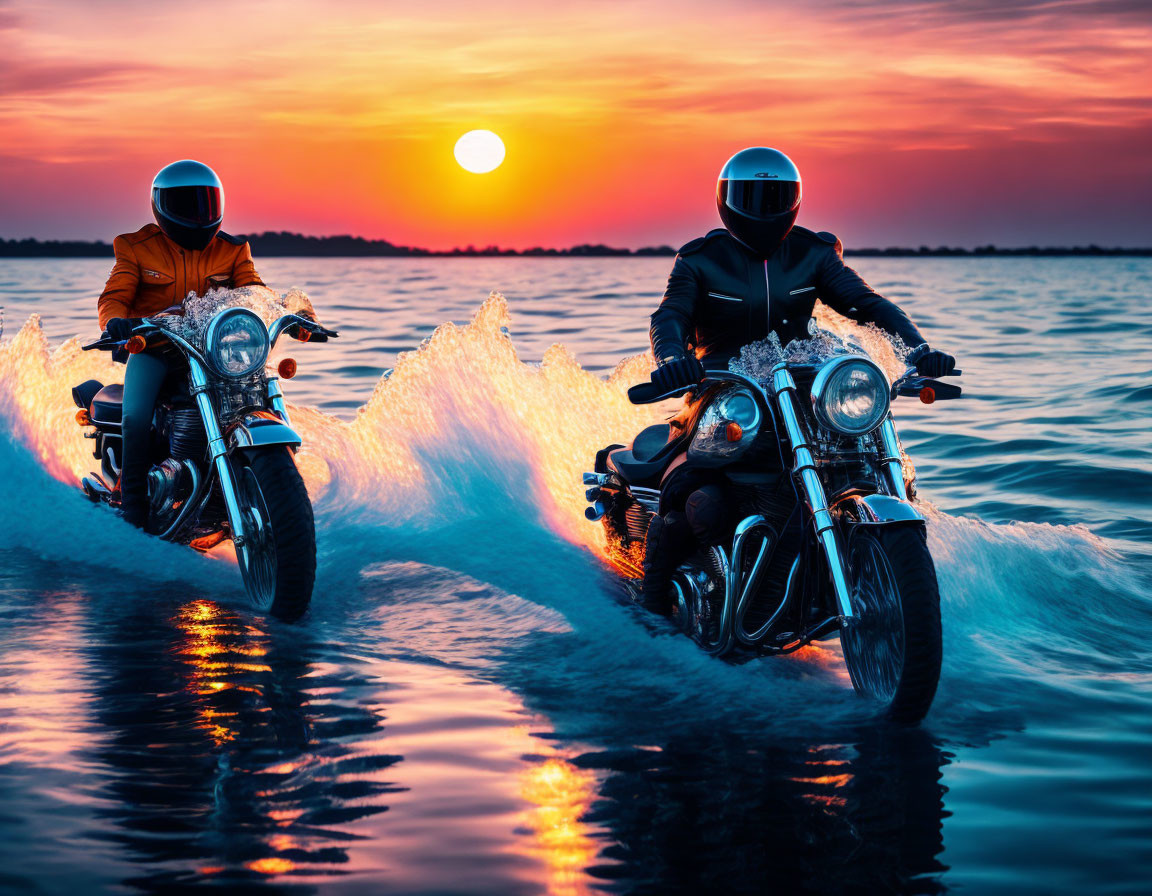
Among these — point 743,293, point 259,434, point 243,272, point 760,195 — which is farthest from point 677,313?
point 243,272

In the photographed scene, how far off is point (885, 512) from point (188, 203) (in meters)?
4.17

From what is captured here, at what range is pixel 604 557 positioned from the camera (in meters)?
6.83

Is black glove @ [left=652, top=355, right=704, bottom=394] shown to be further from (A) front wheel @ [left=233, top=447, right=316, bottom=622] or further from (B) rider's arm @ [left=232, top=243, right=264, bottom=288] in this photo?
(B) rider's arm @ [left=232, top=243, right=264, bottom=288]

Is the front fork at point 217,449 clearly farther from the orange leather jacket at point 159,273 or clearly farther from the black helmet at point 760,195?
the black helmet at point 760,195

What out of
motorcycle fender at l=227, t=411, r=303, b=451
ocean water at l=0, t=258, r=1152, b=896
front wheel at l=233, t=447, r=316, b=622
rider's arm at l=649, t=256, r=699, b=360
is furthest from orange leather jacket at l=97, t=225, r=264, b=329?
rider's arm at l=649, t=256, r=699, b=360

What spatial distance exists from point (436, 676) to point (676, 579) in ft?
3.50

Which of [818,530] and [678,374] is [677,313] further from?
[818,530]

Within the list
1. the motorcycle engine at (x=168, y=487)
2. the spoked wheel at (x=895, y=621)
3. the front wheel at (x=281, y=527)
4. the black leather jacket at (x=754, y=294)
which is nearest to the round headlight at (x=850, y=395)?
the spoked wheel at (x=895, y=621)

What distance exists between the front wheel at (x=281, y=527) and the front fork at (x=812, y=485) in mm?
2236

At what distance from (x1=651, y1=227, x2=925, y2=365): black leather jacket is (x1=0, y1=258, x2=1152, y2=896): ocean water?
132cm

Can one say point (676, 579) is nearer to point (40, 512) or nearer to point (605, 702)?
point (605, 702)

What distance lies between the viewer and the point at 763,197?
5.22 m

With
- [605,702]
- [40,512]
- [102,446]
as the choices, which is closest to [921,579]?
[605,702]

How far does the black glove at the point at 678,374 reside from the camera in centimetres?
468
